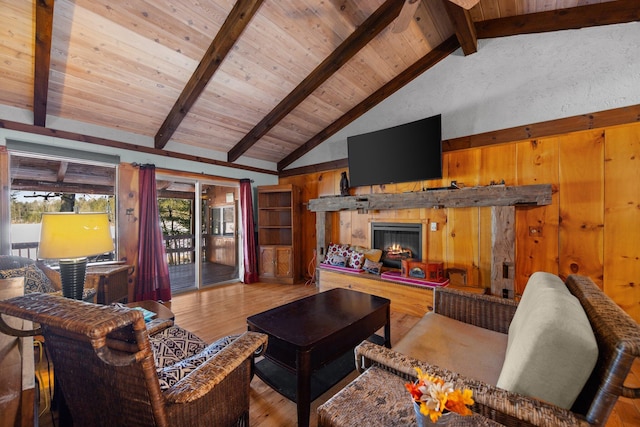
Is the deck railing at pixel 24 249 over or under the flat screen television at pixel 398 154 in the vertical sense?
under

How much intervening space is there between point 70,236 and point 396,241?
3.69 metres

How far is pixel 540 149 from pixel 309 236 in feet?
12.3

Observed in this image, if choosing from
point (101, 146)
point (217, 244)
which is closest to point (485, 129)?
point (101, 146)

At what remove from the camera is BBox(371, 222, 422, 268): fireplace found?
3.81 metres

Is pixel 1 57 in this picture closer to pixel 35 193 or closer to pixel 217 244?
pixel 35 193

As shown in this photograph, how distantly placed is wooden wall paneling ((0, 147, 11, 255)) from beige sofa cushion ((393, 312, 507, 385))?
4094 mm

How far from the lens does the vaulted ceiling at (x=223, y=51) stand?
2.30 m

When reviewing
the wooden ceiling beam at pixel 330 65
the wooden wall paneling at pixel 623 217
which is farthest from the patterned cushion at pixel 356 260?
the wooden wall paneling at pixel 623 217

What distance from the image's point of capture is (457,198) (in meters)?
3.10

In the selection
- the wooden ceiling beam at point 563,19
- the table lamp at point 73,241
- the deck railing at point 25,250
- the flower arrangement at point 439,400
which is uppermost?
the wooden ceiling beam at point 563,19

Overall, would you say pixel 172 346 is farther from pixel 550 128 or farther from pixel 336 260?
pixel 550 128

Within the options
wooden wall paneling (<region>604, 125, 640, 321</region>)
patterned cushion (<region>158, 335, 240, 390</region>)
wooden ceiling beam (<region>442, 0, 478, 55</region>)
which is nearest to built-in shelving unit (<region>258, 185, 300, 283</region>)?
wooden ceiling beam (<region>442, 0, 478, 55</region>)

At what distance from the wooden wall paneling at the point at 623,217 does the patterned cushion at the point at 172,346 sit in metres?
3.81

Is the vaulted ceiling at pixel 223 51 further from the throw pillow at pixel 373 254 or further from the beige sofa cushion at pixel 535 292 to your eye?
the throw pillow at pixel 373 254
